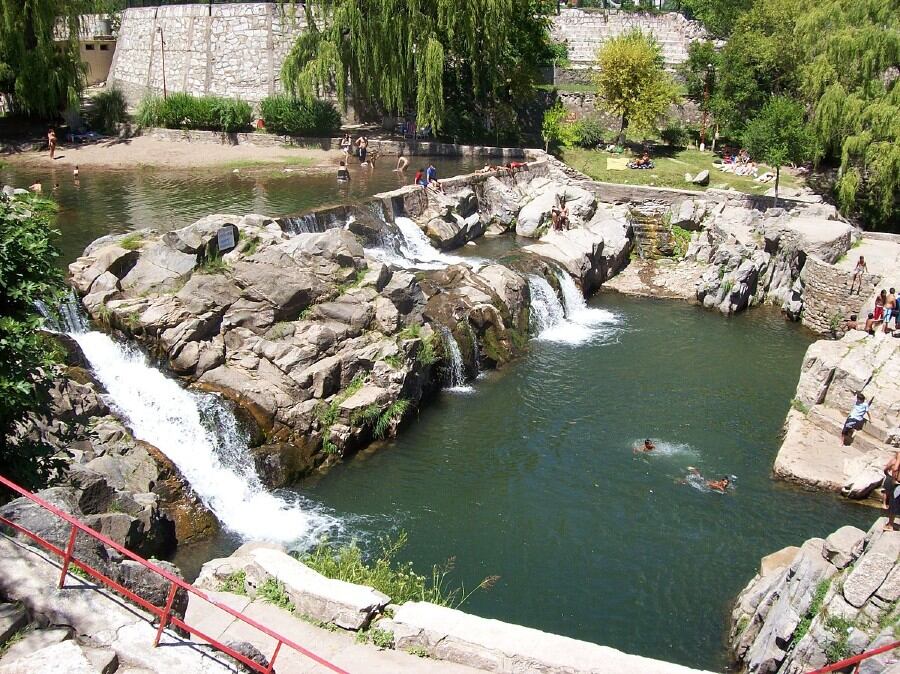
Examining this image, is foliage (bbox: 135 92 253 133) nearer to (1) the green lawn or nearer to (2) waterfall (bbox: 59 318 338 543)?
(1) the green lawn

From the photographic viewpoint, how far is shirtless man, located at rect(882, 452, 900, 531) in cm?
1515

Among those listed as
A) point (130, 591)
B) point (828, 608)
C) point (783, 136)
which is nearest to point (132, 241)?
point (130, 591)

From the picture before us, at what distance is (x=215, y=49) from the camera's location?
44344 mm

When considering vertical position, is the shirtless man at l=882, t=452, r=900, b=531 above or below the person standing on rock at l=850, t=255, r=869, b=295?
below

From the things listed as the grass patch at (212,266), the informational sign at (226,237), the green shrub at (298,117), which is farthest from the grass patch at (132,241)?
the green shrub at (298,117)

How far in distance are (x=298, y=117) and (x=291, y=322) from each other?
2221 centimetres

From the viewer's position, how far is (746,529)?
54.0 ft

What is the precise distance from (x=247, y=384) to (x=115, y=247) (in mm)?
5390

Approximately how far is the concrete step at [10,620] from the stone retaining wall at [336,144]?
32.7 metres

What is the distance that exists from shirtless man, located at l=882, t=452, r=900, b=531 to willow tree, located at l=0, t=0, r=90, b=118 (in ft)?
114

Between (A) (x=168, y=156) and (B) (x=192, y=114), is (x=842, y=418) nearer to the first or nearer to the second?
(A) (x=168, y=156)

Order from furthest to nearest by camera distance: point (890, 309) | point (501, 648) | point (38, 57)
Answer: point (38, 57)
point (890, 309)
point (501, 648)

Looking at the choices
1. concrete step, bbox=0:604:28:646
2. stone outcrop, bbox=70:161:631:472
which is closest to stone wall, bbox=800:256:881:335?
stone outcrop, bbox=70:161:631:472

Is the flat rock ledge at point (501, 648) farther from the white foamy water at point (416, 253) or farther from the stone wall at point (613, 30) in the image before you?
the stone wall at point (613, 30)
